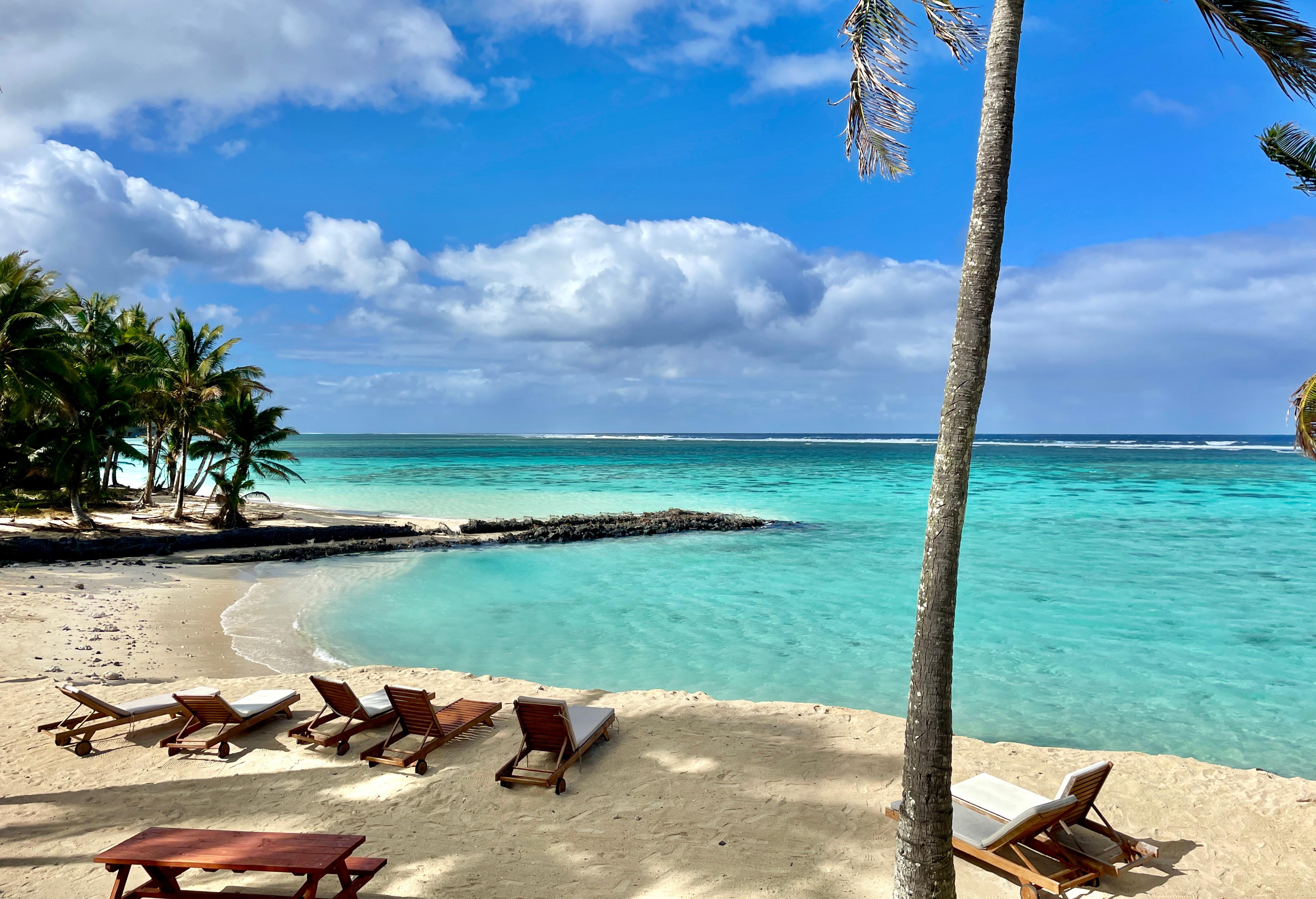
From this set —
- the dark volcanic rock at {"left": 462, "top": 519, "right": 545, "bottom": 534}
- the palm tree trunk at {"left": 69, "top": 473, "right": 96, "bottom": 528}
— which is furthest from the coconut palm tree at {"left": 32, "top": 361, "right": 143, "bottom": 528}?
the dark volcanic rock at {"left": 462, "top": 519, "right": 545, "bottom": 534}

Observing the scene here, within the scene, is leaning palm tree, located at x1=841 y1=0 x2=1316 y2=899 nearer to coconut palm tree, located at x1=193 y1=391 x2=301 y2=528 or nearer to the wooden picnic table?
the wooden picnic table

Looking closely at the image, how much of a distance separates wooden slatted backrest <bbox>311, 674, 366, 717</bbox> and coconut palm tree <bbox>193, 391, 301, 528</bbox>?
1888cm

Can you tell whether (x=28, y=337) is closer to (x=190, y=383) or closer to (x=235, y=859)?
(x=190, y=383)

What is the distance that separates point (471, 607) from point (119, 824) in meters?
9.04

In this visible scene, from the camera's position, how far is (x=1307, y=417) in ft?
21.3

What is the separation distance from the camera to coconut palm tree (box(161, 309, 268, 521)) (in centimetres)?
2408

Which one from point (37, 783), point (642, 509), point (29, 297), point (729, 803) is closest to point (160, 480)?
point (29, 297)

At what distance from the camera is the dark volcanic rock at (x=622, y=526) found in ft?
78.9

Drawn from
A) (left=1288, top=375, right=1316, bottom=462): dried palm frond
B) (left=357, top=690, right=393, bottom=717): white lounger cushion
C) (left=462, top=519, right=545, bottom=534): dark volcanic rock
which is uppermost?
(left=1288, top=375, right=1316, bottom=462): dried palm frond

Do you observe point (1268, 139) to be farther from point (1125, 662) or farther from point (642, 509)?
point (642, 509)

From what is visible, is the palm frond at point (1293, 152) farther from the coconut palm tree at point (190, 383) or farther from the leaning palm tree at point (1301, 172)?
the coconut palm tree at point (190, 383)

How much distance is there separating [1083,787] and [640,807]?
3.38 m

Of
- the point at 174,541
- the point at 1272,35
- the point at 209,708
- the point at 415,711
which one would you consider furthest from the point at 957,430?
the point at 174,541

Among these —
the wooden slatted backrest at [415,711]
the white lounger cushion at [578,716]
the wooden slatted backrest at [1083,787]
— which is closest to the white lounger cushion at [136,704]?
the wooden slatted backrest at [415,711]
